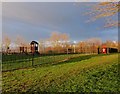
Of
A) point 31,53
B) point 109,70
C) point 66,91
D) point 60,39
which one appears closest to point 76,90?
point 66,91

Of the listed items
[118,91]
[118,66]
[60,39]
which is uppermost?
[60,39]

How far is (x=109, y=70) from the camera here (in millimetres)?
8242

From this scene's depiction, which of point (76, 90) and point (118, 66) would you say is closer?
point (76, 90)

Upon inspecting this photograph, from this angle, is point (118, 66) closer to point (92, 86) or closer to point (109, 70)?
point (109, 70)

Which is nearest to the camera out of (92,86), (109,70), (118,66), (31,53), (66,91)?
(66,91)

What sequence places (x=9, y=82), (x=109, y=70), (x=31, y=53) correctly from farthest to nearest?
(x=31, y=53), (x=109, y=70), (x=9, y=82)

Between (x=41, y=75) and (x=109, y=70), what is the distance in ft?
8.93

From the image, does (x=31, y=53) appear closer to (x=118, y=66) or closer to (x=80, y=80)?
(x=118, y=66)

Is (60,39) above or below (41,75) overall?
above

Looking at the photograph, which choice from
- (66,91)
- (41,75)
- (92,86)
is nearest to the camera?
(66,91)

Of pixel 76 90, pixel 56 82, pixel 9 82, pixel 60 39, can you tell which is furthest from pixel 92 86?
pixel 60 39

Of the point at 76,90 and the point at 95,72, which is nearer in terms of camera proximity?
the point at 76,90

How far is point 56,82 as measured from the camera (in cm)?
675

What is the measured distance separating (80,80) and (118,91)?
1.32 m
